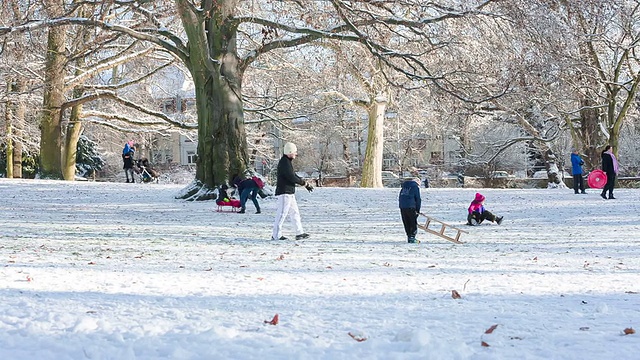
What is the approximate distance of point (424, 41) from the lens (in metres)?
19.7

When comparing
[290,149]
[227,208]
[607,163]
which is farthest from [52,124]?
[607,163]

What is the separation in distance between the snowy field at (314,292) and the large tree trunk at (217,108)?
5.39 m

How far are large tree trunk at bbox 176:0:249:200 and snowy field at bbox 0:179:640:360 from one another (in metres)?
5.39

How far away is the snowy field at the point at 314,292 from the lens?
4691 millimetres

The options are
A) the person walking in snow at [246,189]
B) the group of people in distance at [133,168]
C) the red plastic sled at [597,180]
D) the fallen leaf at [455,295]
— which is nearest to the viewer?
the fallen leaf at [455,295]

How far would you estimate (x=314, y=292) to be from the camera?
666cm

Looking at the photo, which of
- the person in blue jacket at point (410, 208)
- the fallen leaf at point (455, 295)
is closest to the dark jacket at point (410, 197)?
the person in blue jacket at point (410, 208)

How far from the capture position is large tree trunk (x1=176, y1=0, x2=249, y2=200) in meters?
20.0

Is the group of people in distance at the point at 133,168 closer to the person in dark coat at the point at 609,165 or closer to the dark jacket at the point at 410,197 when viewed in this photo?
the person in dark coat at the point at 609,165

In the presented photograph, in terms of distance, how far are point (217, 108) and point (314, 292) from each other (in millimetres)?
14133

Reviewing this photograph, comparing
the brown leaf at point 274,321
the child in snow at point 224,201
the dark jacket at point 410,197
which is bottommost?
the brown leaf at point 274,321

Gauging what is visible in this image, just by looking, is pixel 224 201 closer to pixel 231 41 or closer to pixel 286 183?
pixel 231 41

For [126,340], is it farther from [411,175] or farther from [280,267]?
[411,175]

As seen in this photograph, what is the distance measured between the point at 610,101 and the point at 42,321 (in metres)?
30.1
